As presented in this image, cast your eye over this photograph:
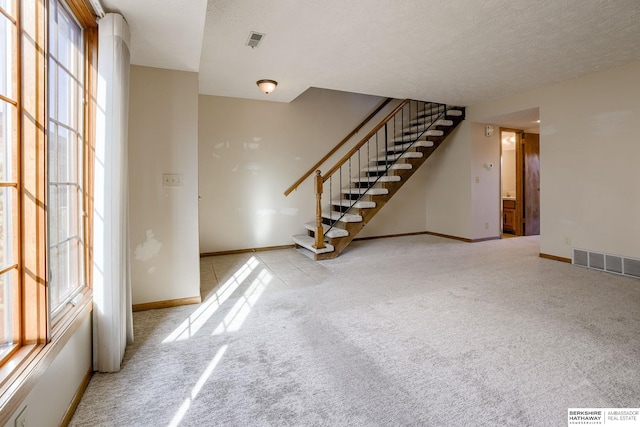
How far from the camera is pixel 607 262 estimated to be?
371 centimetres

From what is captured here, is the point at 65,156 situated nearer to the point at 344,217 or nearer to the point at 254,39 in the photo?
the point at 254,39

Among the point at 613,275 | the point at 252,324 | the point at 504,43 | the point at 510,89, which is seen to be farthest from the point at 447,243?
the point at 252,324

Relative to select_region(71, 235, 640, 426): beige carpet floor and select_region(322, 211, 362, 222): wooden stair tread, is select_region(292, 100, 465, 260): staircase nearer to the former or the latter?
select_region(322, 211, 362, 222): wooden stair tread

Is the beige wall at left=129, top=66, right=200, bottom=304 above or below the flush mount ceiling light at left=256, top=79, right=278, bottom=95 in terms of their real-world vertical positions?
below

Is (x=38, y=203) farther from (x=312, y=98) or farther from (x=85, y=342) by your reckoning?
(x=312, y=98)

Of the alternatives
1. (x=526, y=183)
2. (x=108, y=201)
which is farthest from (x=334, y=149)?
(x=108, y=201)

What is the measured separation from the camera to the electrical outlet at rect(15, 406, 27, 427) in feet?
3.27

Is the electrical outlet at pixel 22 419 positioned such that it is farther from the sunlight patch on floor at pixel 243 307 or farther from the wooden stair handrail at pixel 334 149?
the wooden stair handrail at pixel 334 149

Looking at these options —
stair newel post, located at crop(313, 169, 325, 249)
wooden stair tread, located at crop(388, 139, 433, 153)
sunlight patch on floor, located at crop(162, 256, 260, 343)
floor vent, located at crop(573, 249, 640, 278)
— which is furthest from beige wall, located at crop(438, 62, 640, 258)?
sunlight patch on floor, located at crop(162, 256, 260, 343)

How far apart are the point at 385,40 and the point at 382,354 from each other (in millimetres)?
2680

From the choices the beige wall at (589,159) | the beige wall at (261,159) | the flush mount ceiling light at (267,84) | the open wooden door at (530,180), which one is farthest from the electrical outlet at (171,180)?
the open wooden door at (530,180)

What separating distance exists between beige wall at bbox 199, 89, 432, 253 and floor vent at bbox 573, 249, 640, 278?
147 inches

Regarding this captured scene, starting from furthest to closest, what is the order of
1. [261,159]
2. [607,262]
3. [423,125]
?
1. [423,125]
2. [261,159]
3. [607,262]

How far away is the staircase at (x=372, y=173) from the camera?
14.8ft
